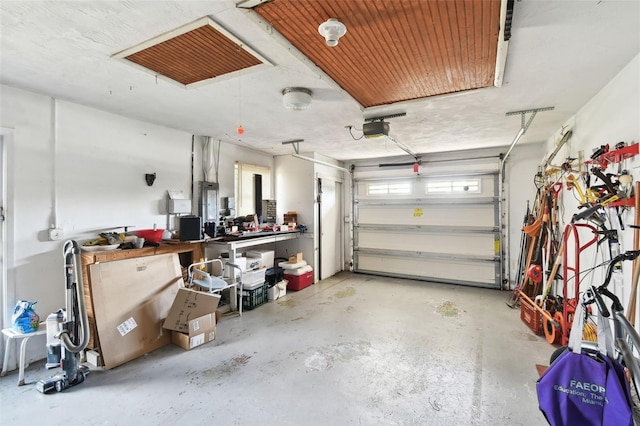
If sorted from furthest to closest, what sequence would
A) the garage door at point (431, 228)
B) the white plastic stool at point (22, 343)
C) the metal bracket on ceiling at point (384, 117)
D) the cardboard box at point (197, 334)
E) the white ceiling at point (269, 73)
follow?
the garage door at point (431, 228)
the metal bracket on ceiling at point (384, 117)
the cardboard box at point (197, 334)
the white plastic stool at point (22, 343)
the white ceiling at point (269, 73)

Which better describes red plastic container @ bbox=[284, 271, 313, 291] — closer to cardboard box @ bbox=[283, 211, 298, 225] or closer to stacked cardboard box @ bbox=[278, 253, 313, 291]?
stacked cardboard box @ bbox=[278, 253, 313, 291]

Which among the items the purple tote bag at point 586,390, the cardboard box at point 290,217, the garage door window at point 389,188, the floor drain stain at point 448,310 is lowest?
the floor drain stain at point 448,310

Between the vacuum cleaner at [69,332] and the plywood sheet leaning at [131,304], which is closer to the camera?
the vacuum cleaner at [69,332]

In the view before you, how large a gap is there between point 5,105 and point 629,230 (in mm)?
4990

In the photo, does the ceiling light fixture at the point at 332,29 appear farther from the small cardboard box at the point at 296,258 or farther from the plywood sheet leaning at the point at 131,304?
the small cardboard box at the point at 296,258

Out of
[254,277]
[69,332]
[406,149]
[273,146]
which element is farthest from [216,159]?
[406,149]

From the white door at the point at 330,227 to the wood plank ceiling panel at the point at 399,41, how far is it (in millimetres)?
3368

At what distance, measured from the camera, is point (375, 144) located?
185 inches

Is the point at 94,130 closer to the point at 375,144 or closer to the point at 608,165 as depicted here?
the point at 375,144

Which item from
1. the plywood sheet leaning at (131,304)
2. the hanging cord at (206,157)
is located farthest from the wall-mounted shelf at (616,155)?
the hanging cord at (206,157)

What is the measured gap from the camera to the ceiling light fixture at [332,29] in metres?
1.47

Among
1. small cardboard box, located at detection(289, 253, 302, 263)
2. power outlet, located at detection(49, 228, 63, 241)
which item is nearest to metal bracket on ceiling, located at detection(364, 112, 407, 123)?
small cardboard box, located at detection(289, 253, 302, 263)

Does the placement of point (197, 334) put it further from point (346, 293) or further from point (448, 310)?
point (448, 310)

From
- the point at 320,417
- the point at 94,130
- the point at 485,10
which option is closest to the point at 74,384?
the point at 320,417
